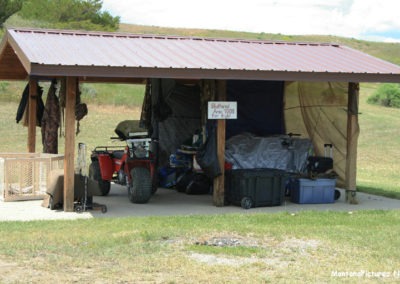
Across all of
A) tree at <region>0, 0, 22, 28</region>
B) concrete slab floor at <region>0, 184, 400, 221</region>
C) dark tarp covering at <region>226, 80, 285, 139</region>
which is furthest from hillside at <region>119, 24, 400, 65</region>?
concrete slab floor at <region>0, 184, 400, 221</region>

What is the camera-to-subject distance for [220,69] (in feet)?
35.6

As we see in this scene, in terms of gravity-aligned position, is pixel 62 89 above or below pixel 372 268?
above

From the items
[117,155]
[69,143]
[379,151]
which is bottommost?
[379,151]

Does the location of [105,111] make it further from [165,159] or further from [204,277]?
[204,277]

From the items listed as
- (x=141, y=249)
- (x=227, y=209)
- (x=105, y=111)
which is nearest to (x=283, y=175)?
(x=227, y=209)

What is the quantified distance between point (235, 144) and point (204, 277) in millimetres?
7151

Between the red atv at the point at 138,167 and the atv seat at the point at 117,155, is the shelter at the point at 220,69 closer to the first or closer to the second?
the red atv at the point at 138,167

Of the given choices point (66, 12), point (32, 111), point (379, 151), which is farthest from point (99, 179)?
point (66, 12)

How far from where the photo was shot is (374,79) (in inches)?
473

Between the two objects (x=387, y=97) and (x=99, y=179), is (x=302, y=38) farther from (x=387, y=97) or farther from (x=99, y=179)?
(x=99, y=179)

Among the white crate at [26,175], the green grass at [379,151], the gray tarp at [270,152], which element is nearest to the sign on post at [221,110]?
the gray tarp at [270,152]

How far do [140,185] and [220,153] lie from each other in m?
1.47

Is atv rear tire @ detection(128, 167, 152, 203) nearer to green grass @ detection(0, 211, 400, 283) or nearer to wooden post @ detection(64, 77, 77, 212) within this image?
wooden post @ detection(64, 77, 77, 212)

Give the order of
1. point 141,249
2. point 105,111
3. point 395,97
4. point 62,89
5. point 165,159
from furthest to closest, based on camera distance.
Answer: point 395,97
point 105,111
point 165,159
point 62,89
point 141,249
